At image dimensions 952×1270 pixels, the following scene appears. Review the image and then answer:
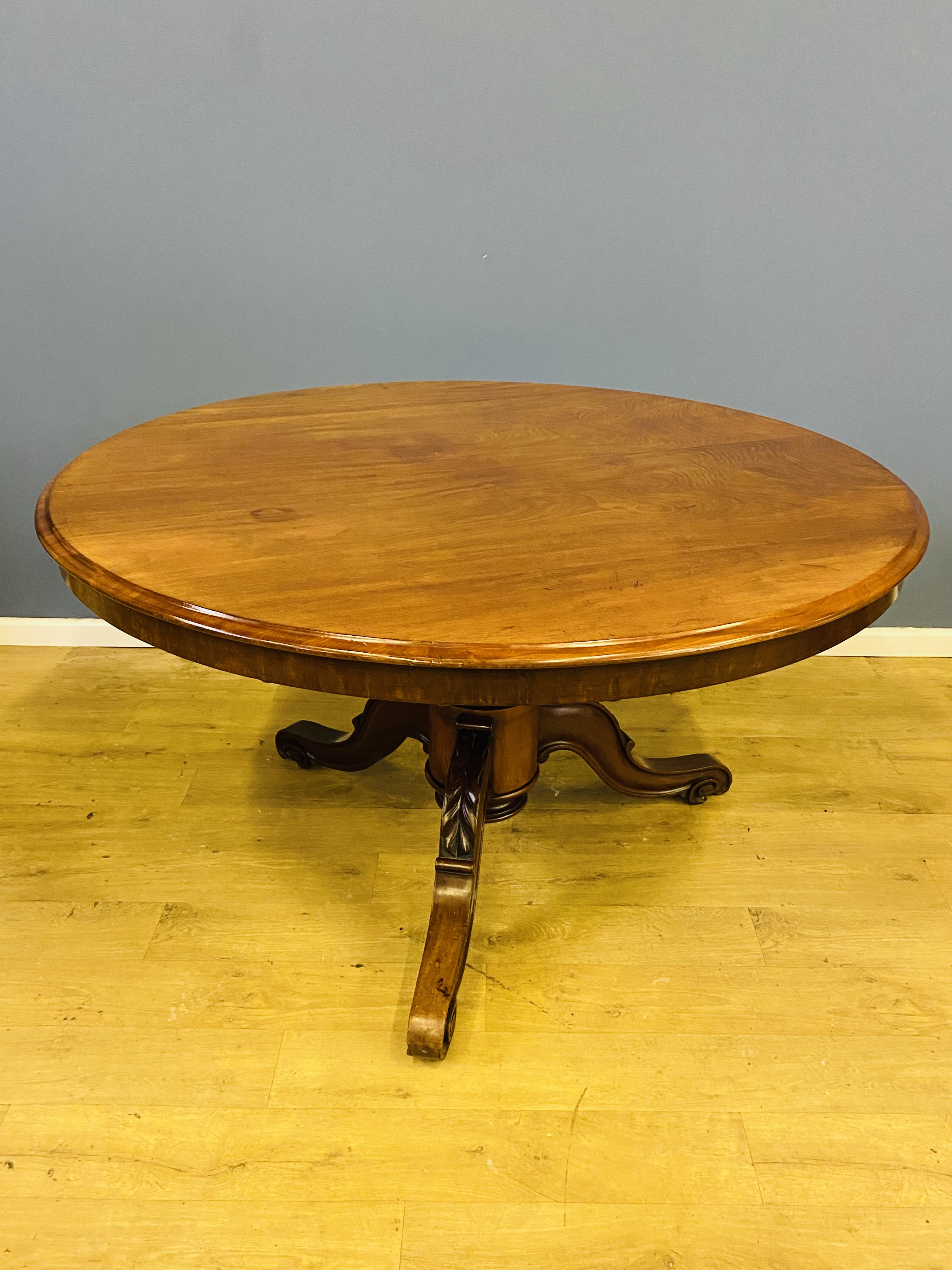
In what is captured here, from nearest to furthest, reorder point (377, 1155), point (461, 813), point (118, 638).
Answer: point (377, 1155), point (461, 813), point (118, 638)

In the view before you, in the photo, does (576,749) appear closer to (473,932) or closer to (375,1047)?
(473,932)

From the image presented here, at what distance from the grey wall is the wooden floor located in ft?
2.67

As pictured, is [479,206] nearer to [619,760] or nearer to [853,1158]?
[619,760]

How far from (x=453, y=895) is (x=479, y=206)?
144 cm

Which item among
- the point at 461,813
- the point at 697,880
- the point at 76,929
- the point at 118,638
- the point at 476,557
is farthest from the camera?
the point at 118,638

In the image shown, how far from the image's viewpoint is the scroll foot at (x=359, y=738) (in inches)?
70.2

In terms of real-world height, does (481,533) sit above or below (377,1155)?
above

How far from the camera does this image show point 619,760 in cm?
179

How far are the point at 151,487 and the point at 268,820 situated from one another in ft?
2.45

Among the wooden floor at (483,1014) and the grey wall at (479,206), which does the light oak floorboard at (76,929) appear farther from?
the grey wall at (479,206)

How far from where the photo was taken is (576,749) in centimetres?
177

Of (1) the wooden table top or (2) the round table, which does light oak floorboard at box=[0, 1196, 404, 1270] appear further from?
(1) the wooden table top

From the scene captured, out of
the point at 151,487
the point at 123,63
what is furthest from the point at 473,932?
the point at 123,63

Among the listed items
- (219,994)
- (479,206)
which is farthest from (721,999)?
(479,206)
